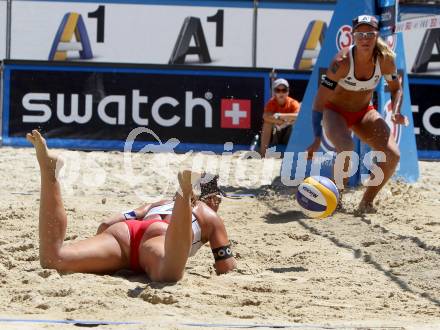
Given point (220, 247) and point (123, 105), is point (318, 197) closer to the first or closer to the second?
point (220, 247)

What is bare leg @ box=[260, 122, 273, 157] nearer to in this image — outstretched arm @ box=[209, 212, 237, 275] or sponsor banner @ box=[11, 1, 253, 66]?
sponsor banner @ box=[11, 1, 253, 66]

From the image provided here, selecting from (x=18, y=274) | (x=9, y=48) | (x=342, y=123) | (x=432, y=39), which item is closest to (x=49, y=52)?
(x=9, y=48)

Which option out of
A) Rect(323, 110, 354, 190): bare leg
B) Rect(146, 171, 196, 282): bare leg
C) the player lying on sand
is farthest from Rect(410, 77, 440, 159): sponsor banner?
Rect(146, 171, 196, 282): bare leg

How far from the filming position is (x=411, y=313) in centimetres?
435

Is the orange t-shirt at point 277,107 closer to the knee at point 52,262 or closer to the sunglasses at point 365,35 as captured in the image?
the sunglasses at point 365,35

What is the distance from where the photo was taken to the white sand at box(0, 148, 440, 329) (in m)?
4.23

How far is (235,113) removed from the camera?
11.1m

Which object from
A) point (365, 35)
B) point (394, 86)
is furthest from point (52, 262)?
point (394, 86)

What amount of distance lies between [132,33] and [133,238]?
Answer: 9317 mm

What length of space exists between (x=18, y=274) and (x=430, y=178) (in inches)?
240

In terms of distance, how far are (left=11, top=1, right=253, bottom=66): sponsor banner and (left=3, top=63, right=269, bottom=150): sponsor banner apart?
2962mm

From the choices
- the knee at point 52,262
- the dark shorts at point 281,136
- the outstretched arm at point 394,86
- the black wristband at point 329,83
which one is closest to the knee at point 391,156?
the outstretched arm at point 394,86

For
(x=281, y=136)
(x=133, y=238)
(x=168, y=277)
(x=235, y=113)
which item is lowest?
(x=168, y=277)

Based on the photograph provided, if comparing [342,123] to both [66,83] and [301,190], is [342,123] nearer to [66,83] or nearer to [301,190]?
[301,190]
